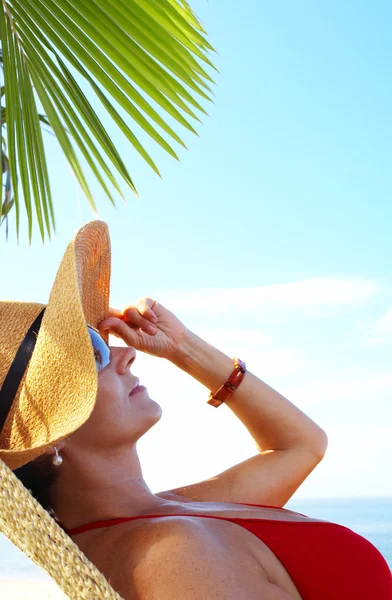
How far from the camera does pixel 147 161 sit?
80.0 inches

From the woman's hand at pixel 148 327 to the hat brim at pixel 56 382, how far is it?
1.56ft

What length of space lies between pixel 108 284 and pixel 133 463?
0.51 metres

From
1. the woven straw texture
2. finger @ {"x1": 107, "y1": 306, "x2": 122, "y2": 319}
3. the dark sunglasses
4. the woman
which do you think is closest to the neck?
the woman

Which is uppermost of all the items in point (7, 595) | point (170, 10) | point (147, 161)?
point (170, 10)

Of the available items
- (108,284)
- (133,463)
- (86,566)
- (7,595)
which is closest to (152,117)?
(108,284)

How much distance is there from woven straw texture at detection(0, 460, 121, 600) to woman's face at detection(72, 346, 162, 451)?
35 cm

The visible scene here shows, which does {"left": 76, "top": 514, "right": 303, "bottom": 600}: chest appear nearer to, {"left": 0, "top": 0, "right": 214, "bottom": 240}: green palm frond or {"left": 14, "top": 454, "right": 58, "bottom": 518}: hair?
{"left": 14, "top": 454, "right": 58, "bottom": 518}: hair

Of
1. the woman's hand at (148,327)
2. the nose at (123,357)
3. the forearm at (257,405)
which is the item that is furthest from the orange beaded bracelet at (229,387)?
the nose at (123,357)

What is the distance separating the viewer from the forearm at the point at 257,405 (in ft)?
6.19

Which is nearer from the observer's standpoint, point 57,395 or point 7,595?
point 57,395

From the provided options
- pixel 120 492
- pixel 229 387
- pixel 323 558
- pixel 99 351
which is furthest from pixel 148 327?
pixel 323 558

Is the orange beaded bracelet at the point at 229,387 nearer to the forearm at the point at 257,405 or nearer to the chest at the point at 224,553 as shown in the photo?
the forearm at the point at 257,405

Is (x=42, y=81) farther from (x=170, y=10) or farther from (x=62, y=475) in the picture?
(x=62, y=475)

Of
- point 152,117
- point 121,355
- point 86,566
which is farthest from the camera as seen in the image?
point 152,117
